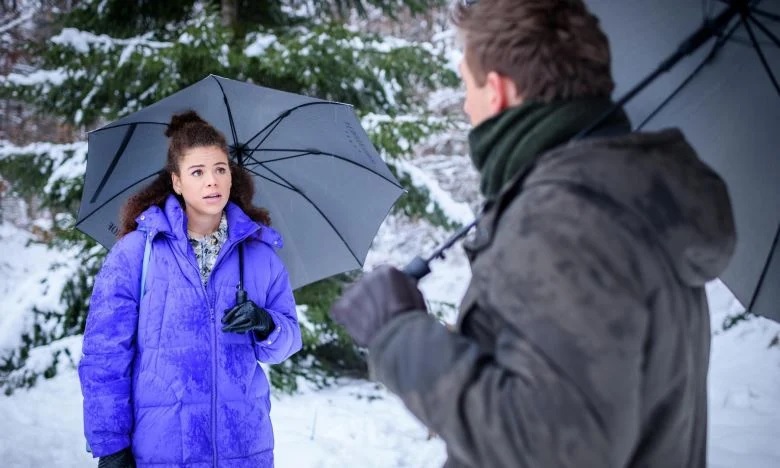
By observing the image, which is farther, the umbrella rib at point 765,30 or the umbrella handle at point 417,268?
the umbrella rib at point 765,30

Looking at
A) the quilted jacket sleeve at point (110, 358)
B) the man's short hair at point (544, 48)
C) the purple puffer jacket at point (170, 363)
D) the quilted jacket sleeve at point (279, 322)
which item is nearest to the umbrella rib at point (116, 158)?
the purple puffer jacket at point (170, 363)

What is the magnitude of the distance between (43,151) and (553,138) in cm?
572

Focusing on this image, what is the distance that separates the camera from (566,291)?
3.39 feet

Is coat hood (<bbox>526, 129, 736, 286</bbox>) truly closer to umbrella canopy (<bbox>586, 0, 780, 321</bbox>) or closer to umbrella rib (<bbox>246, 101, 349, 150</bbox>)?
umbrella canopy (<bbox>586, 0, 780, 321</bbox>)

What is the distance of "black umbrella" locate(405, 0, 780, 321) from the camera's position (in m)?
2.04

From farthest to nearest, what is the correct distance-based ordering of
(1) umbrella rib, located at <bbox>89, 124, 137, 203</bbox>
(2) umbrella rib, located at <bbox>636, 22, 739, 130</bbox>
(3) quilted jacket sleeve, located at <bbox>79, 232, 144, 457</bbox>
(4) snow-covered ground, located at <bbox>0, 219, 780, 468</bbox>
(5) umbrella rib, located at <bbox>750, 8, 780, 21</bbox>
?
(4) snow-covered ground, located at <bbox>0, 219, 780, 468</bbox> < (1) umbrella rib, located at <bbox>89, 124, 137, 203</bbox> < (3) quilted jacket sleeve, located at <bbox>79, 232, 144, 457</bbox> < (2) umbrella rib, located at <bbox>636, 22, 739, 130</bbox> < (5) umbrella rib, located at <bbox>750, 8, 780, 21</bbox>

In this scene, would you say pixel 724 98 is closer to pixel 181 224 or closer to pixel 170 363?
pixel 181 224

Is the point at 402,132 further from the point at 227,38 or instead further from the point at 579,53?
the point at 579,53

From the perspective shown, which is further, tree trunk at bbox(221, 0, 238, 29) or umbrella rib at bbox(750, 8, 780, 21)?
tree trunk at bbox(221, 0, 238, 29)

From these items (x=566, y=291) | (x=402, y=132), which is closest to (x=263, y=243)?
(x=566, y=291)

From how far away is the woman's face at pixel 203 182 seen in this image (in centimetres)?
271

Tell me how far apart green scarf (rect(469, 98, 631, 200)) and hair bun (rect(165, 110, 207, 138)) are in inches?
75.0

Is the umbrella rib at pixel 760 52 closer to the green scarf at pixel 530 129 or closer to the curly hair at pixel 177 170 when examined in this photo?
the green scarf at pixel 530 129

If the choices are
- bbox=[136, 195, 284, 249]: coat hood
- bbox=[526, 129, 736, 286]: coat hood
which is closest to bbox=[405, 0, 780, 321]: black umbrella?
bbox=[526, 129, 736, 286]: coat hood
